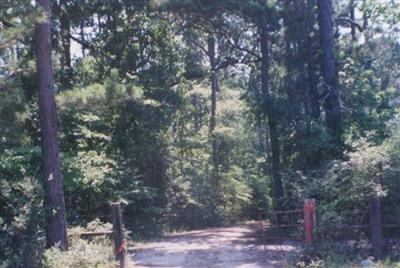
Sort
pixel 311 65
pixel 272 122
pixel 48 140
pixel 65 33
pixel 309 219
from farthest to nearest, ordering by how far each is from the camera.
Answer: pixel 311 65 → pixel 65 33 → pixel 272 122 → pixel 48 140 → pixel 309 219

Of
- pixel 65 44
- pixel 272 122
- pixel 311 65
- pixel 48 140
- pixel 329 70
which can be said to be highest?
pixel 65 44

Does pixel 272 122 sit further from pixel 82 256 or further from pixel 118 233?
pixel 82 256

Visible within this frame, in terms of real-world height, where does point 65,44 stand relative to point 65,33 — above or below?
below

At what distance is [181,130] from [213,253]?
14220 mm

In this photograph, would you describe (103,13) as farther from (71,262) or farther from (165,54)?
(71,262)

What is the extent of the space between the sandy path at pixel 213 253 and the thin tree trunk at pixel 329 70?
5.16 meters

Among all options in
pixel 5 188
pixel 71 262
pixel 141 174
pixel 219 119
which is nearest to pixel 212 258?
pixel 71 262

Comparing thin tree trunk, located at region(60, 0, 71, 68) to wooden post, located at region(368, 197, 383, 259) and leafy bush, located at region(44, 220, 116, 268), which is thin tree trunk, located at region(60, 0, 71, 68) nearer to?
leafy bush, located at region(44, 220, 116, 268)

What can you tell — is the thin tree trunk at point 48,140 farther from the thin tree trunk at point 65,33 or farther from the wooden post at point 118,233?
the thin tree trunk at point 65,33

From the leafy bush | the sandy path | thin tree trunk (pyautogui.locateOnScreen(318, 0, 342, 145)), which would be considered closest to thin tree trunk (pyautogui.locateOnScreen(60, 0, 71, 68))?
the sandy path

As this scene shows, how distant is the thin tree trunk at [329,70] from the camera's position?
19.0m

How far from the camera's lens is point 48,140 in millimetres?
12367

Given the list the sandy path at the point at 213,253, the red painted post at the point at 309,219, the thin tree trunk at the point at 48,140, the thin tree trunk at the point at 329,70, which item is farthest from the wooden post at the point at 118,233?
the thin tree trunk at the point at 329,70

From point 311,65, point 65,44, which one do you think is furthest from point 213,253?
point 65,44
